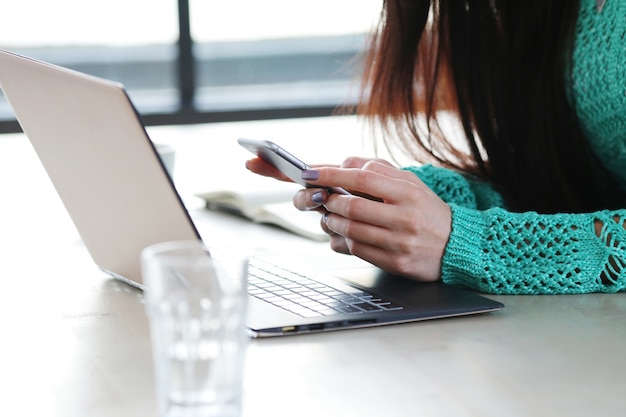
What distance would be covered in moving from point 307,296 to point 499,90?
55cm

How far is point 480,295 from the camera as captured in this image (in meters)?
0.99

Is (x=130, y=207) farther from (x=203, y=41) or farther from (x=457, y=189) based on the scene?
(x=203, y=41)

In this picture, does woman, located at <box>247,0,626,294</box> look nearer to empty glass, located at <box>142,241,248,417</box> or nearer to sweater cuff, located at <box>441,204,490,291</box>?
sweater cuff, located at <box>441,204,490,291</box>

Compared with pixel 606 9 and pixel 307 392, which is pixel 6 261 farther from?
pixel 606 9

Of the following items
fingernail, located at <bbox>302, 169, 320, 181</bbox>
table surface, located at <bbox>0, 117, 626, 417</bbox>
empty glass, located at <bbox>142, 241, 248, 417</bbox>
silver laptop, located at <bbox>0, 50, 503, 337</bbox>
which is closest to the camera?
empty glass, located at <bbox>142, 241, 248, 417</bbox>

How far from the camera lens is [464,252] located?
100 cm

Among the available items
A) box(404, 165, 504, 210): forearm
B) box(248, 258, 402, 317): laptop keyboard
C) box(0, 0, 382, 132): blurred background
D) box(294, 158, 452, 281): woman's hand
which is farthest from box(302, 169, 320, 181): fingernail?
box(0, 0, 382, 132): blurred background

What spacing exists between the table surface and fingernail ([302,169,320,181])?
171mm

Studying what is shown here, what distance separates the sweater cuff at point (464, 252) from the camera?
0.99 metres

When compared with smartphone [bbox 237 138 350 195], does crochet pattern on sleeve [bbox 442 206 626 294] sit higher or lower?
lower

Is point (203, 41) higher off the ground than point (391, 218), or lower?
lower

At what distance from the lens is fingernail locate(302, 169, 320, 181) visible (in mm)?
977

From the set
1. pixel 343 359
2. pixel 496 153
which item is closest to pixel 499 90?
pixel 496 153

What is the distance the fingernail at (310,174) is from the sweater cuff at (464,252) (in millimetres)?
153
